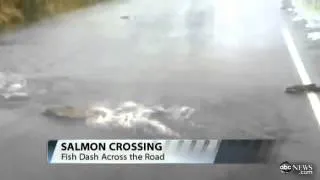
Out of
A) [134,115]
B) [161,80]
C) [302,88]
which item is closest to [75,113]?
[134,115]

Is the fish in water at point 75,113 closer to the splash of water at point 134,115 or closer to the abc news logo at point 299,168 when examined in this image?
the splash of water at point 134,115

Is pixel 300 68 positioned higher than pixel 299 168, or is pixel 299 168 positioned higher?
pixel 300 68

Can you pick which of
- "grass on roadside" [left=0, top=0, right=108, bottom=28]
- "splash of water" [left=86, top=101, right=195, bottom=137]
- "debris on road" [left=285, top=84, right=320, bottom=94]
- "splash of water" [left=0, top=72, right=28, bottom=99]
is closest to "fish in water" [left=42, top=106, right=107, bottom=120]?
"splash of water" [left=86, top=101, right=195, bottom=137]

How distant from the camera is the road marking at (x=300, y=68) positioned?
193 centimetres

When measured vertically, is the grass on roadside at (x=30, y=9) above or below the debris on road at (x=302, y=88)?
above

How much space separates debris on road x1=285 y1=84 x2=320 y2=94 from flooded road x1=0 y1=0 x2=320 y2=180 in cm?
2

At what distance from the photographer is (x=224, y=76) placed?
1.95 m

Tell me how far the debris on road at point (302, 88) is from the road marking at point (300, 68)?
0.04 ft

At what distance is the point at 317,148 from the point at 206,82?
15.7 inches

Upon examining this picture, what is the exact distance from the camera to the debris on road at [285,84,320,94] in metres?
1.93

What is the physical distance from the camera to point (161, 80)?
1964 mm

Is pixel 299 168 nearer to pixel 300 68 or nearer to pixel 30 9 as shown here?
pixel 300 68

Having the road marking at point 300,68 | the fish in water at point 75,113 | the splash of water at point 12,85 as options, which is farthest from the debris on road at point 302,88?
the splash of water at point 12,85

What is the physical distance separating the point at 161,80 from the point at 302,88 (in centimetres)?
44
